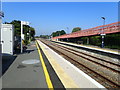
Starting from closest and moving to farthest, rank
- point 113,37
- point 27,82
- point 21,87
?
point 21,87, point 27,82, point 113,37

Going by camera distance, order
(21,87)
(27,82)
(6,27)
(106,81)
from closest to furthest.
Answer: (21,87)
(27,82)
(106,81)
(6,27)

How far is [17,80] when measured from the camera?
6078 mm

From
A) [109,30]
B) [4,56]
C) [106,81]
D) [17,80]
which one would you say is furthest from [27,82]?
[109,30]

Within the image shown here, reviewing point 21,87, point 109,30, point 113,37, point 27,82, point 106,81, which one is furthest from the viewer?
point 113,37

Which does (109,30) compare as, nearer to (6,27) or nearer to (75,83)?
(6,27)

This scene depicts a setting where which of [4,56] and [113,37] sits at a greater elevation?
[113,37]

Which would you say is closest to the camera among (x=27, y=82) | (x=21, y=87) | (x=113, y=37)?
(x=21, y=87)

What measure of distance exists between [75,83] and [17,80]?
8.00ft

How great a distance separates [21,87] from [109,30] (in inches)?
878

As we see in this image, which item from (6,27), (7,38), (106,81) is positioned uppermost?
(6,27)

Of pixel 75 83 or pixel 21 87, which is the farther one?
pixel 75 83

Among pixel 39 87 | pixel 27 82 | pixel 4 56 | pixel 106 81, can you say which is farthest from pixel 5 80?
pixel 4 56

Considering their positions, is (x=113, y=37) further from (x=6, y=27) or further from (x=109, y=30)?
(x=6, y=27)

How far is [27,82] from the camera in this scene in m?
5.83
